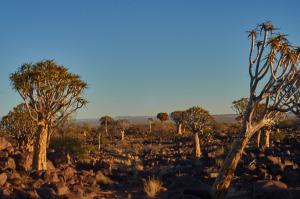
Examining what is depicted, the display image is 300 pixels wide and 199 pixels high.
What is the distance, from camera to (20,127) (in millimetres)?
30828

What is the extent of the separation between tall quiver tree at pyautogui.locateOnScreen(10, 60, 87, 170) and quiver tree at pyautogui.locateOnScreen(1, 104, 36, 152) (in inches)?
324

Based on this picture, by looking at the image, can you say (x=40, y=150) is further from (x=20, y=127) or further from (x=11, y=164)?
(x=20, y=127)

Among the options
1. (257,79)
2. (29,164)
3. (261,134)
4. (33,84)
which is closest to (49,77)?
(33,84)

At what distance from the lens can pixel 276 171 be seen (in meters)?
18.6

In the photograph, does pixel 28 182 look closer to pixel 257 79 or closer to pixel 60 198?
pixel 60 198

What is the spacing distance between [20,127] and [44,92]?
10657 millimetres

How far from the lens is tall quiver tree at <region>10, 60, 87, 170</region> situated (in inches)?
814

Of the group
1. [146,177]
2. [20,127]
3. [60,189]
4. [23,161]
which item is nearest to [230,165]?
[60,189]

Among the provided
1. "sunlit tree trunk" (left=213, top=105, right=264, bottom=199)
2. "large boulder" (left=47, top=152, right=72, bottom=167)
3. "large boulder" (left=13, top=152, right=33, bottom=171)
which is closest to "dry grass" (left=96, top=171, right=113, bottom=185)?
"large boulder" (left=13, top=152, right=33, bottom=171)

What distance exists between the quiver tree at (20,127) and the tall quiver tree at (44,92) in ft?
27.0

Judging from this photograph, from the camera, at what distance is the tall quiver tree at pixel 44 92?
67.8 feet

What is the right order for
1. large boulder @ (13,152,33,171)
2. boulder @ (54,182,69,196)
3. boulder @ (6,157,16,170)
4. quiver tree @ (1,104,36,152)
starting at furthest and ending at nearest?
quiver tree @ (1,104,36,152) < large boulder @ (13,152,33,171) < boulder @ (6,157,16,170) < boulder @ (54,182,69,196)

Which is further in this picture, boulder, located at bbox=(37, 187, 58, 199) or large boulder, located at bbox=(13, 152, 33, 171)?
large boulder, located at bbox=(13, 152, 33, 171)

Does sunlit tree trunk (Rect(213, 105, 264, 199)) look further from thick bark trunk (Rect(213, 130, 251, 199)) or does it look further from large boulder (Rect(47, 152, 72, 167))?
large boulder (Rect(47, 152, 72, 167))
